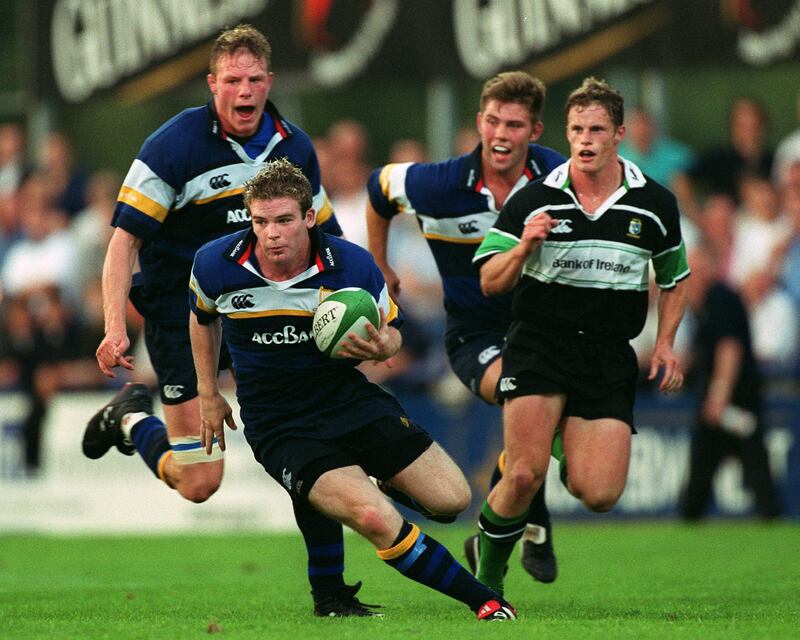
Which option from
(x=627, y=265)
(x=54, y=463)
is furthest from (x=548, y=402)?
(x=54, y=463)

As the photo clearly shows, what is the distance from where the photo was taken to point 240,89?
8.52 meters

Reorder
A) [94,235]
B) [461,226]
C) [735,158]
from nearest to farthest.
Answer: [461,226] < [735,158] < [94,235]

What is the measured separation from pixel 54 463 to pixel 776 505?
25.1 ft

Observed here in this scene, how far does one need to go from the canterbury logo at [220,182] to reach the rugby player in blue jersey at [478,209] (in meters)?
1.21

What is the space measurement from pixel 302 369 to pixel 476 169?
2.14 m

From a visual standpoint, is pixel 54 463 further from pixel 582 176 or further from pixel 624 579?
pixel 582 176

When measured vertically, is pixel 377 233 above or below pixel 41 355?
above

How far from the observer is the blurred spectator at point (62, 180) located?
19453 mm

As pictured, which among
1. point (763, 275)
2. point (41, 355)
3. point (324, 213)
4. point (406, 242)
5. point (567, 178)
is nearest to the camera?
point (567, 178)

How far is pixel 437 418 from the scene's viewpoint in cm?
1644

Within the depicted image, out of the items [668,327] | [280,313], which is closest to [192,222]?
[280,313]

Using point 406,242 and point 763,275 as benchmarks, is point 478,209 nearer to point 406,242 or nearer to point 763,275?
point 763,275

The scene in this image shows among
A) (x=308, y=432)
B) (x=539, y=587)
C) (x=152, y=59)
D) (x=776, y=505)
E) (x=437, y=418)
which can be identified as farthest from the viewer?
(x=152, y=59)

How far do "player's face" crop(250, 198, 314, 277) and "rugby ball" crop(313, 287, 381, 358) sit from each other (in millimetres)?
293
